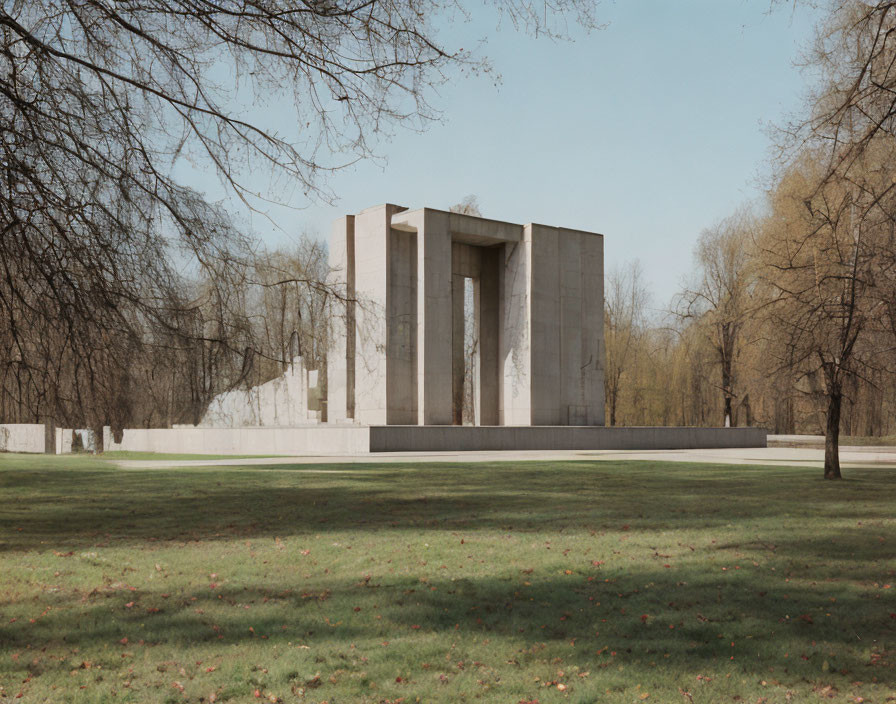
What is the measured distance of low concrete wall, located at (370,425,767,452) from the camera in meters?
25.2

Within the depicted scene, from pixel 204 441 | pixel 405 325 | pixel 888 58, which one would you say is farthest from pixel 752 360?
pixel 888 58

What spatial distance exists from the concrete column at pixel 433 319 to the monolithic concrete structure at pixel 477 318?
0.04 meters

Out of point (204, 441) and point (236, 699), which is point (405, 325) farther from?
point (236, 699)

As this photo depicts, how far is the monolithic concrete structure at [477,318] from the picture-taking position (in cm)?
2794

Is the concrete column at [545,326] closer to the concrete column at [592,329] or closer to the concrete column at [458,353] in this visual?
the concrete column at [592,329]

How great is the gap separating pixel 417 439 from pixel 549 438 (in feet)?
16.1

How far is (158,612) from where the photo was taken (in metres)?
5.49

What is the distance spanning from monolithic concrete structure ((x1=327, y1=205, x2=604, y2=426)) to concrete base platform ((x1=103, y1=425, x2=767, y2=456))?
1.88 metres

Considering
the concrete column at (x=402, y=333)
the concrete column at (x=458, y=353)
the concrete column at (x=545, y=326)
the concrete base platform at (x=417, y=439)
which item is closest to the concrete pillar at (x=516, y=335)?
the concrete column at (x=545, y=326)

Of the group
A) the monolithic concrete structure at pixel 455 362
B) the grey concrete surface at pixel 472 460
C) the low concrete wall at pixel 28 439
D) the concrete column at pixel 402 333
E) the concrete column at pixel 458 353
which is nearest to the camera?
the grey concrete surface at pixel 472 460

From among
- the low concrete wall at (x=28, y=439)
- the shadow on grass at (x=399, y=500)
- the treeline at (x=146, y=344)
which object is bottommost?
the low concrete wall at (x=28, y=439)

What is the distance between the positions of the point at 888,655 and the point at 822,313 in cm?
995

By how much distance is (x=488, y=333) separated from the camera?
1271 inches

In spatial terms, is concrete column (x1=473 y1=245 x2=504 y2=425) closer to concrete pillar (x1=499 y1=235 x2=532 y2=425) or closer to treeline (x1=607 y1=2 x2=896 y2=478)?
concrete pillar (x1=499 y1=235 x2=532 y2=425)
